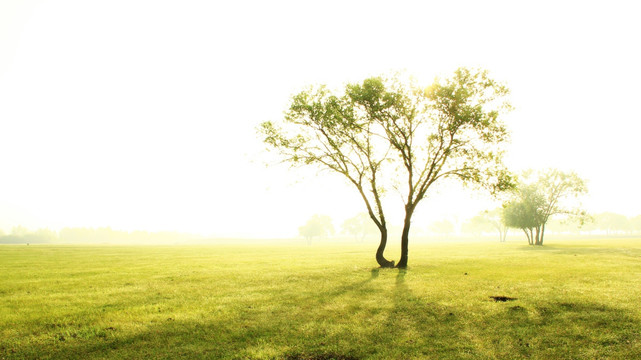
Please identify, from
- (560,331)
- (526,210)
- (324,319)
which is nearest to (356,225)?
(526,210)

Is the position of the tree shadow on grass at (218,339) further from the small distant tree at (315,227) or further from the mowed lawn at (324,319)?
the small distant tree at (315,227)

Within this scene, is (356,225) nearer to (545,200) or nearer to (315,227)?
(315,227)

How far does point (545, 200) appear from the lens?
75250mm

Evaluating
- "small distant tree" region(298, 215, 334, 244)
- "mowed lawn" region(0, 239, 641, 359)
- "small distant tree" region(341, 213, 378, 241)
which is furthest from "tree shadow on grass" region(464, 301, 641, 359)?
"small distant tree" region(341, 213, 378, 241)

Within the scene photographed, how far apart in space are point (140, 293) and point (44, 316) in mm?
5336

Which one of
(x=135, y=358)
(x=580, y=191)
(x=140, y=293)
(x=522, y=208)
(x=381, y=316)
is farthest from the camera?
(x=522, y=208)

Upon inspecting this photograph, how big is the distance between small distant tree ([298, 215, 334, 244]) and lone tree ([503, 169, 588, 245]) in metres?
102

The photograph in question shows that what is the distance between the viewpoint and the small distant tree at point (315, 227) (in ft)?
549

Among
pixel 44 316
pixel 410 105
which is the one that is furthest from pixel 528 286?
pixel 44 316

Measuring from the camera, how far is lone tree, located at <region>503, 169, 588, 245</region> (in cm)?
7262

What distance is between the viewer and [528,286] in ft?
66.9

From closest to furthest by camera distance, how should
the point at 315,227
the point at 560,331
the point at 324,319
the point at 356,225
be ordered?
1. the point at 560,331
2. the point at 324,319
3. the point at 315,227
4. the point at 356,225

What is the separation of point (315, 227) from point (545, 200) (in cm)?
10975

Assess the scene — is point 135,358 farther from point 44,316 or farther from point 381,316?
point 381,316
